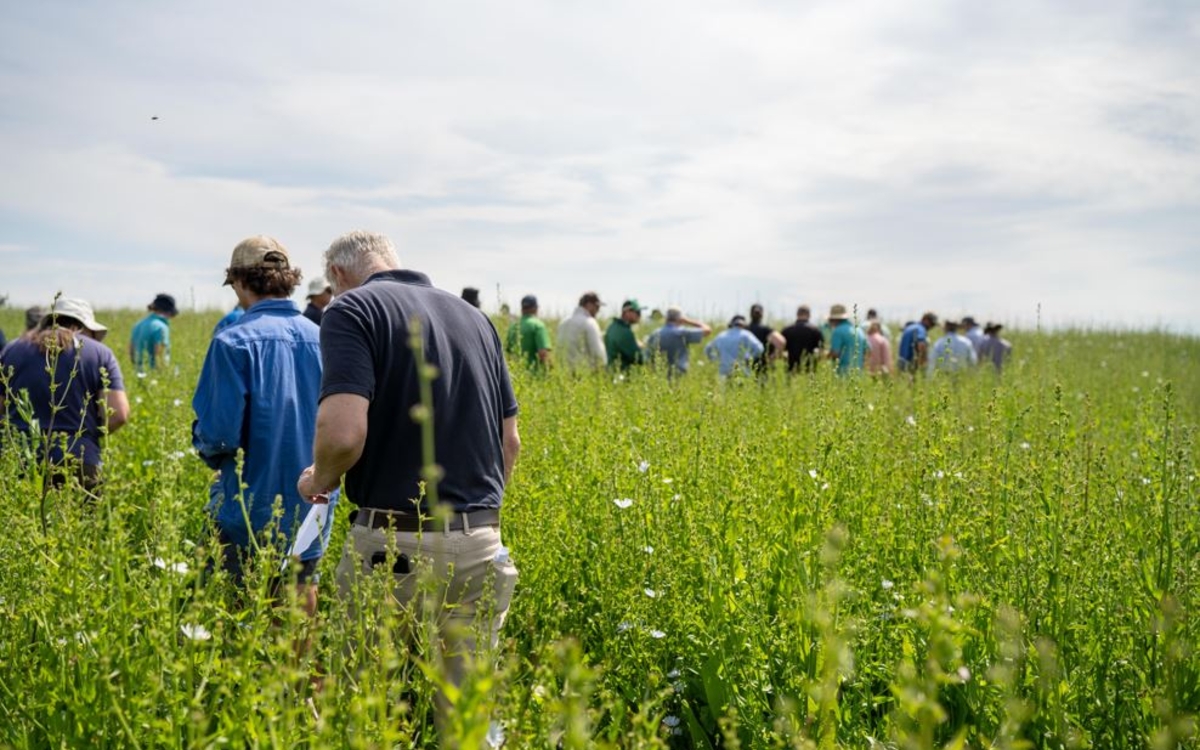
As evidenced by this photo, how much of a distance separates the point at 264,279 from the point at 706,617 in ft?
7.55

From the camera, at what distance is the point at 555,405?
6.83 meters

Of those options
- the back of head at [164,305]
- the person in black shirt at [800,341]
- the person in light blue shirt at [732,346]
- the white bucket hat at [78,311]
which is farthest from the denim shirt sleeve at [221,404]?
the person in black shirt at [800,341]

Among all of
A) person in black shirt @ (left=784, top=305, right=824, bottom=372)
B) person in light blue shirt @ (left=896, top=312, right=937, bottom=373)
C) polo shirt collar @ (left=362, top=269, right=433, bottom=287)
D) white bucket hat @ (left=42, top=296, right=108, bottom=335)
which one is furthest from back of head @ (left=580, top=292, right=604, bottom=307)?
polo shirt collar @ (left=362, top=269, right=433, bottom=287)

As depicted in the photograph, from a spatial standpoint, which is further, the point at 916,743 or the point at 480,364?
the point at 480,364

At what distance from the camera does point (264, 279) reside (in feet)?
12.7

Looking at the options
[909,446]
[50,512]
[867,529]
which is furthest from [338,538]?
[909,446]

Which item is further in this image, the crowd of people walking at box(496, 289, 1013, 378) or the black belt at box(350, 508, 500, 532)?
the crowd of people walking at box(496, 289, 1013, 378)

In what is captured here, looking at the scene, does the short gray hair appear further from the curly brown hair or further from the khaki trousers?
the khaki trousers

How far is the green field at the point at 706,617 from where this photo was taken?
2.02 m

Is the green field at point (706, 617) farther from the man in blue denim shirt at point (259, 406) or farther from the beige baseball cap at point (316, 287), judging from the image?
the beige baseball cap at point (316, 287)

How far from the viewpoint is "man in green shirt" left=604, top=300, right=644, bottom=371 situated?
11.8 meters

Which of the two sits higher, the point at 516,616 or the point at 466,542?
the point at 466,542

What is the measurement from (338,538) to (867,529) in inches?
108

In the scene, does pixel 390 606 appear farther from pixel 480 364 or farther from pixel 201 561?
pixel 480 364
